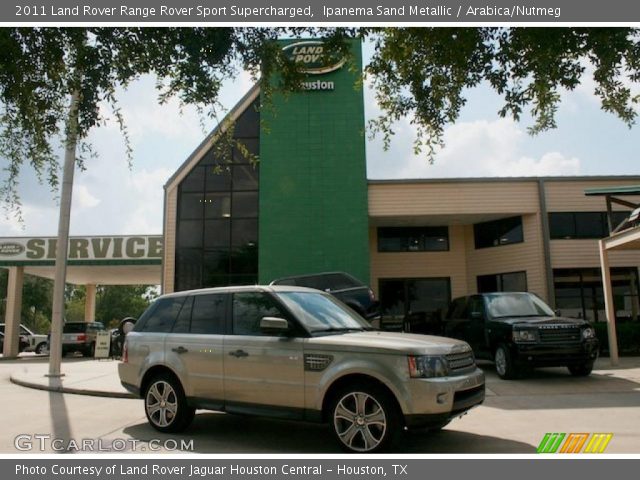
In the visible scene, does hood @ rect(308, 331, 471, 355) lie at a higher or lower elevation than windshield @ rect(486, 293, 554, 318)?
lower

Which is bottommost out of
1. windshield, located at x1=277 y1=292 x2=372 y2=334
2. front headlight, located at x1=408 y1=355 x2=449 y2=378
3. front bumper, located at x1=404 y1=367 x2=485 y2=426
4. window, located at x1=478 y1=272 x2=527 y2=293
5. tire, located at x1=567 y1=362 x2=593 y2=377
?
tire, located at x1=567 y1=362 x2=593 y2=377

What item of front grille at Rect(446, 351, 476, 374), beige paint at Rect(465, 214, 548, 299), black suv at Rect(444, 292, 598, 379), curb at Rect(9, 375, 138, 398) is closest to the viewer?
front grille at Rect(446, 351, 476, 374)

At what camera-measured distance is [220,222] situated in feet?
69.2

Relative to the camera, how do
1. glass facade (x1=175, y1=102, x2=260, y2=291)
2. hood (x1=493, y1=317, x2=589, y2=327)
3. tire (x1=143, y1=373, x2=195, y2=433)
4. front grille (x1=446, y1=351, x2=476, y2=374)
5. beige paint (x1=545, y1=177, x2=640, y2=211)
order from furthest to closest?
glass facade (x1=175, y1=102, x2=260, y2=291)
beige paint (x1=545, y1=177, x2=640, y2=211)
hood (x1=493, y1=317, x2=589, y2=327)
tire (x1=143, y1=373, x2=195, y2=433)
front grille (x1=446, y1=351, x2=476, y2=374)

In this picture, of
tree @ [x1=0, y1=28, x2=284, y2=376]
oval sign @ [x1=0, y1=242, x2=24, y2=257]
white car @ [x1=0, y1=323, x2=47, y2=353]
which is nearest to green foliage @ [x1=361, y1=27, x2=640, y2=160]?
tree @ [x1=0, y1=28, x2=284, y2=376]

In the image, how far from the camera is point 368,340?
224 inches

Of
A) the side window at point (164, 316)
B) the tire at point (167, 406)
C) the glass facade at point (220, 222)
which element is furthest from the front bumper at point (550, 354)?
the glass facade at point (220, 222)

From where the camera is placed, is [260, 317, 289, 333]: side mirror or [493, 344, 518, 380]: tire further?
[493, 344, 518, 380]: tire

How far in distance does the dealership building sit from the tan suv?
515 inches

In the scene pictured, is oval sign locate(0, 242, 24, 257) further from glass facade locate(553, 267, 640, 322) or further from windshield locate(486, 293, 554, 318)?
glass facade locate(553, 267, 640, 322)

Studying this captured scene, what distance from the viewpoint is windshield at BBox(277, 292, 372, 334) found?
6215mm

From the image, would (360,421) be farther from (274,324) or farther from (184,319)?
(184,319)

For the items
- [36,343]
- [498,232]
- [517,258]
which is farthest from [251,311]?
[36,343]

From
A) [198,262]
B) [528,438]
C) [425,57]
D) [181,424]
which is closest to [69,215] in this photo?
[198,262]
